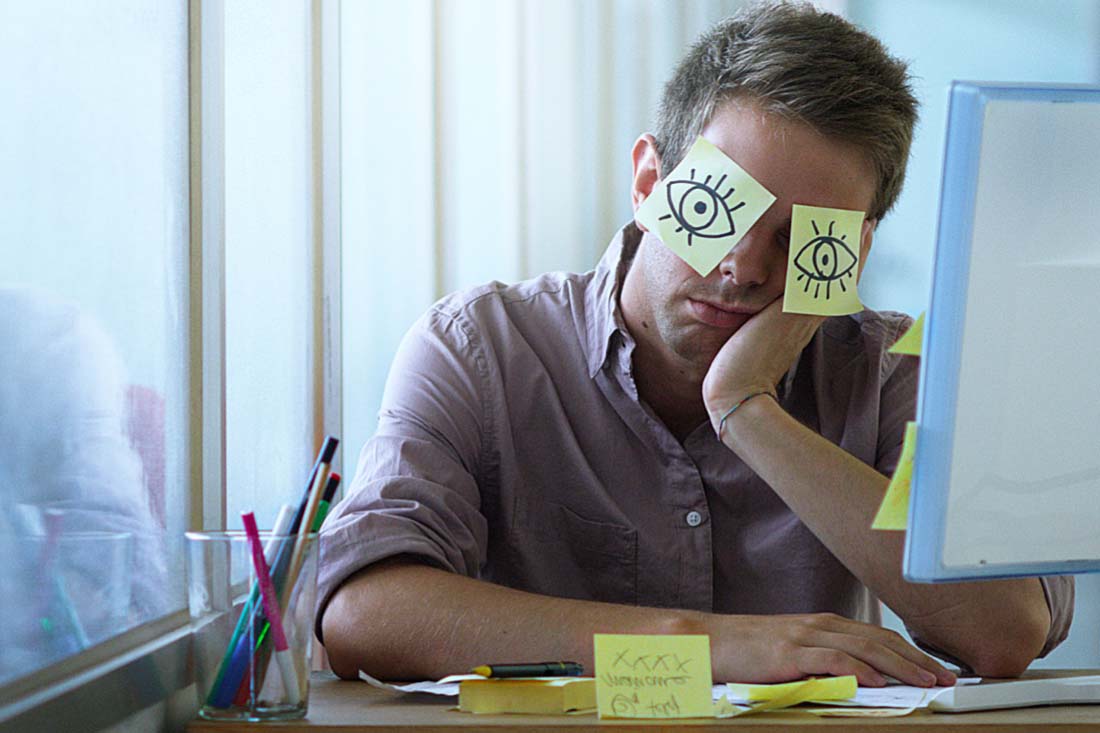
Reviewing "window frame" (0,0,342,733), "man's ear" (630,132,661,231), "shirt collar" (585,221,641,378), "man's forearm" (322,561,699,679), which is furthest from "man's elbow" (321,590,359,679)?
"man's ear" (630,132,661,231)

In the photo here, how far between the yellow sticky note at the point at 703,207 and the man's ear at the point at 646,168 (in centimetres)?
33

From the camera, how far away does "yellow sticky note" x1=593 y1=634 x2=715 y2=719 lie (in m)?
0.79

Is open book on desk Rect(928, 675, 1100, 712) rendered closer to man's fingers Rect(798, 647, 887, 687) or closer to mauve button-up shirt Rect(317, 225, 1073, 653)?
man's fingers Rect(798, 647, 887, 687)

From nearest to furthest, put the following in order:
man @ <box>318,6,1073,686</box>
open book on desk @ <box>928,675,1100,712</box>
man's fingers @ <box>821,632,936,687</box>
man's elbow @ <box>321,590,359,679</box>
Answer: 1. open book on desk @ <box>928,675,1100,712</box>
2. man's fingers @ <box>821,632,936,687</box>
3. man's elbow @ <box>321,590,359,679</box>
4. man @ <box>318,6,1073,686</box>

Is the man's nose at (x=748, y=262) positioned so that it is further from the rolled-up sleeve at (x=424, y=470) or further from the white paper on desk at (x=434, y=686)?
the white paper on desk at (x=434, y=686)

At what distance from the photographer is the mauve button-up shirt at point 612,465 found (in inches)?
53.8

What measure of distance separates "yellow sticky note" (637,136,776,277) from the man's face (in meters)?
0.12

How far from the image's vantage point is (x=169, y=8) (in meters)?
1.05

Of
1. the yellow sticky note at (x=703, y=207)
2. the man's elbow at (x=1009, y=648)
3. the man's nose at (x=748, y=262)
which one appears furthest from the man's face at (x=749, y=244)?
the man's elbow at (x=1009, y=648)

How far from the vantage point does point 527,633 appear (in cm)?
100

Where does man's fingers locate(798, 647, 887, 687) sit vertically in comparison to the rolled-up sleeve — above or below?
below

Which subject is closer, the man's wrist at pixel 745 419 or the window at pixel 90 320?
the window at pixel 90 320

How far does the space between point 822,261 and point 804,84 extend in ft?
0.79

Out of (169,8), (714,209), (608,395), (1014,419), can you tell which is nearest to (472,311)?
(608,395)
